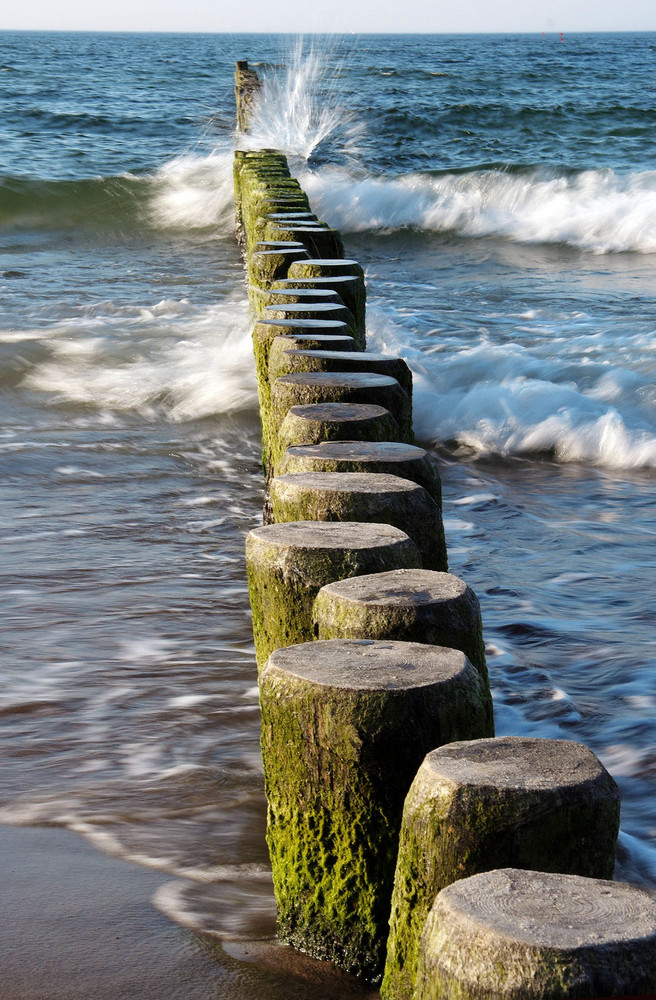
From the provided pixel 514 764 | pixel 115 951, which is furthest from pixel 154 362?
pixel 514 764

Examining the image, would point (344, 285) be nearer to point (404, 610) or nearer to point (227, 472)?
point (227, 472)

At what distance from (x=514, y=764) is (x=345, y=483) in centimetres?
92

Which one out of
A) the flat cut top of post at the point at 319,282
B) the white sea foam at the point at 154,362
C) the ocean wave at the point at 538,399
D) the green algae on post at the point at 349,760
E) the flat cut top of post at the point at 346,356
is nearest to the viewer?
the green algae on post at the point at 349,760

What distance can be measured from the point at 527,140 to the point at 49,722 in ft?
65.3

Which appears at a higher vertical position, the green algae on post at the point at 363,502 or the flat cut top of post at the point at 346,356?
the flat cut top of post at the point at 346,356

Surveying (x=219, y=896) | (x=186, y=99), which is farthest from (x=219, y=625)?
(x=186, y=99)

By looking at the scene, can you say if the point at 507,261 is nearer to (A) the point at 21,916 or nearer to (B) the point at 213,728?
(B) the point at 213,728

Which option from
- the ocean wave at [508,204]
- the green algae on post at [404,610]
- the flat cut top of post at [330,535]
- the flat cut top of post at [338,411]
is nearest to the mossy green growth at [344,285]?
the flat cut top of post at [338,411]

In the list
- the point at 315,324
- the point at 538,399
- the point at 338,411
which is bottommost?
the point at 538,399

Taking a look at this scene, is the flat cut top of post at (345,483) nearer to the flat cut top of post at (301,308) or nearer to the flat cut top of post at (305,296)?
the flat cut top of post at (301,308)

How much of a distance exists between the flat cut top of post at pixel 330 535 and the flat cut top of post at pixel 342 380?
2.92 feet

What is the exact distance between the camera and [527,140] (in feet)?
68.3

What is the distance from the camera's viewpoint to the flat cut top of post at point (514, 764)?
1.32 metres

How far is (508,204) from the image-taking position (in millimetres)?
15570
